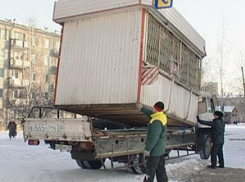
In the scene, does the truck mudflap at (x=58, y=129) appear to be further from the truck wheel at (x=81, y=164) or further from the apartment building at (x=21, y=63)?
the apartment building at (x=21, y=63)

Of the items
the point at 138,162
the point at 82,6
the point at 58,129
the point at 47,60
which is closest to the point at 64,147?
the point at 58,129

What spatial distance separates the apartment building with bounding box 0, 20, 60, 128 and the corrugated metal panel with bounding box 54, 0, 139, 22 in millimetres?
34558

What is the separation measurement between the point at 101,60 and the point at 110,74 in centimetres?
45

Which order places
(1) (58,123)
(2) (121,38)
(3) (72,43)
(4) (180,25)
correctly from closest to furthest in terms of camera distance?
(1) (58,123), (2) (121,38), (3) (72,43), (4) (180,25)

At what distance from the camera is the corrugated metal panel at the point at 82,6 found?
8.73 meters

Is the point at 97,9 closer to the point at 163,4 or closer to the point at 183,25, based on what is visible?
the point at 163,4

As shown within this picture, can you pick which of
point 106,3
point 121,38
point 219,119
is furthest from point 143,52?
point 219,119

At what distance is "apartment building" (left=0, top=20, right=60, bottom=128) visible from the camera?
45625mm

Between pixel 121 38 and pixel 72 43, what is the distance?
152 centimetres

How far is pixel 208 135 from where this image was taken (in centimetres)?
1327

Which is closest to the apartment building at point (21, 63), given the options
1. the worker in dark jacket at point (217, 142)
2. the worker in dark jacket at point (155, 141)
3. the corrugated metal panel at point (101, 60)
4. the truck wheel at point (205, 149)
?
the truck wheel at point (205, 149)

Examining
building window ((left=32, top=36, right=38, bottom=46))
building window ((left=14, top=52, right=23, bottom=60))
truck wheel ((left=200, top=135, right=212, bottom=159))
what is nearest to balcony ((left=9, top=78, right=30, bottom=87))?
building window ((left=14, top=52, right=23, bottom=60))

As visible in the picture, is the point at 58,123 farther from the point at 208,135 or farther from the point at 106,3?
the point at 208,135

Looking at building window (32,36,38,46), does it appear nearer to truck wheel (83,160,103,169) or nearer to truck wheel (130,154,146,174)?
truck wheel (83,160,103,169)
